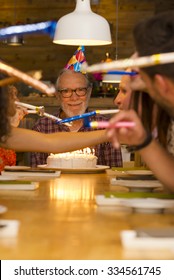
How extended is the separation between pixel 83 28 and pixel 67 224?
6.84ft

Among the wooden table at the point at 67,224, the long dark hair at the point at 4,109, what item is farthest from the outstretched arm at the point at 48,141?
the long dark hair at the point at 4,109

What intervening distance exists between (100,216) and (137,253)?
17.6 inches

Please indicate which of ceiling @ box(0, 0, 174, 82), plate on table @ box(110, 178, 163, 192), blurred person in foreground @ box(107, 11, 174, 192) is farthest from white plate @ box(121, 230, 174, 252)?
ceiling @ box(0, 0, 174, 82)

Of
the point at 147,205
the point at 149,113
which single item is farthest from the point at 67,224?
the point at 149,113

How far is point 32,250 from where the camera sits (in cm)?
125

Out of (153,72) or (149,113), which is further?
(149,113)

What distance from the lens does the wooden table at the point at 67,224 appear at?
1230 millimetres

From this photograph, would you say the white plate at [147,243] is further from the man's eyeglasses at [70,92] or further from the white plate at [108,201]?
the man's eyeglasses at [70,92]

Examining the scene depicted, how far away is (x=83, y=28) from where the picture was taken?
346 centimetres

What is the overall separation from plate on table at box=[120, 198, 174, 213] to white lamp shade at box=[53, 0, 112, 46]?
72.8 inches

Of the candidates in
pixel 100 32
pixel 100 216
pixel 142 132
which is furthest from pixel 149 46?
pixel 100 32

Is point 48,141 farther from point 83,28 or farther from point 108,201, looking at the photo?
point 83,28

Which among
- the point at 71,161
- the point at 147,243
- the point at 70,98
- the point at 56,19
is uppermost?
the point at 56,19

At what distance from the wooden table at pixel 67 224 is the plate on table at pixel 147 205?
0.03 metres
